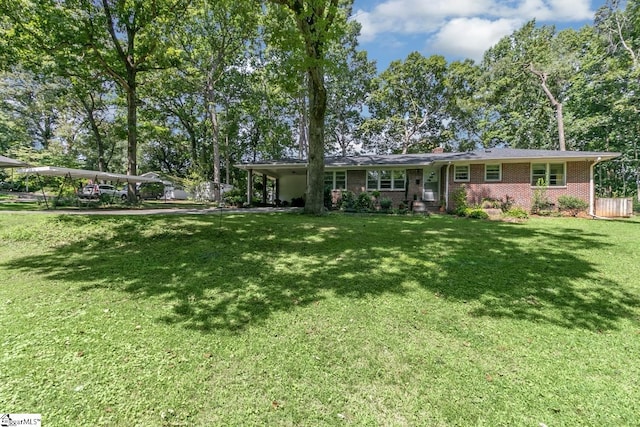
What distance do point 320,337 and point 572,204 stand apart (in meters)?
16.1

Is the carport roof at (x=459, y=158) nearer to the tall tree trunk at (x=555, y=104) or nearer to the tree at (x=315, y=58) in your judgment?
the tree at (x=315, y=58)

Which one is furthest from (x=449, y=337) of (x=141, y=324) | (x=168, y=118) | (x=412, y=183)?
(x=168, y=118)

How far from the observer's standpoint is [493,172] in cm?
1567

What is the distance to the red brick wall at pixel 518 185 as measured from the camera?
14516 millimetres

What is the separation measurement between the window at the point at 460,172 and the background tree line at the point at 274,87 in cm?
876

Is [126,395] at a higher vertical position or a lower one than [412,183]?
lower

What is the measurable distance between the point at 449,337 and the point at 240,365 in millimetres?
2056

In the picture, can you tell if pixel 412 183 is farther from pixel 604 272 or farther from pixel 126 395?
pixel 126 395

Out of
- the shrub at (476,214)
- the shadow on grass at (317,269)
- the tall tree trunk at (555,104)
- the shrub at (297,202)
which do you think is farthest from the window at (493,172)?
the tall tree trunk at (555,104)

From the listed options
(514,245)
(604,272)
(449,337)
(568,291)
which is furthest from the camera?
(514,245)

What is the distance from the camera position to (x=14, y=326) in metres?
3.13

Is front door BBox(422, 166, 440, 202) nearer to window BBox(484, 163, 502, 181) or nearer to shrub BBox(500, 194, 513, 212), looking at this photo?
window BBox(484, 163, 502, 181)

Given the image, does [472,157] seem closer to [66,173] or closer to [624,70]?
[624,70]

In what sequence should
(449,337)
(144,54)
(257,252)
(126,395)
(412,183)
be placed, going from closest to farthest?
(126,395)
(449,337)
(257,252)
(144,54)
(412,183)
